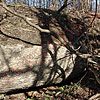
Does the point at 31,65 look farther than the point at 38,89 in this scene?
No

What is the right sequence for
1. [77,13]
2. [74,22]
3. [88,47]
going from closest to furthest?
[88,47]
[74,22]
[77,13]

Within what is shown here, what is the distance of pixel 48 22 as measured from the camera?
9.48 feet

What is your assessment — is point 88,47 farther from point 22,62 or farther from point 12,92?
point 12,92

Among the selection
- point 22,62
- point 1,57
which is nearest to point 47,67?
point 22,62

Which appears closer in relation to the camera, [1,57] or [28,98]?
[1,57]

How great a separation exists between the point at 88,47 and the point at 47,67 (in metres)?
0.99

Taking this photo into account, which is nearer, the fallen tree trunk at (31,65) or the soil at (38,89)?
the fallen tree trunk at (31,65)

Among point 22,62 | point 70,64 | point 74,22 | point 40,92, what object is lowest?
point 40,92

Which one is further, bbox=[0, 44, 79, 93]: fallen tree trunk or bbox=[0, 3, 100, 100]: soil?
bbox=[0, 3, 100, 100]: soil

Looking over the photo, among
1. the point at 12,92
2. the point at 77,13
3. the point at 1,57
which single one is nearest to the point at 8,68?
the point at 1,57

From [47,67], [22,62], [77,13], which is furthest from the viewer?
[77,13]

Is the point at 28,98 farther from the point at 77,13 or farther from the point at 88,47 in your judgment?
the point at 77,13

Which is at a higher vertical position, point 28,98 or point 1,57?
point 1,57

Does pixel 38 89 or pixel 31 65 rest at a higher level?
pixel 31 65
